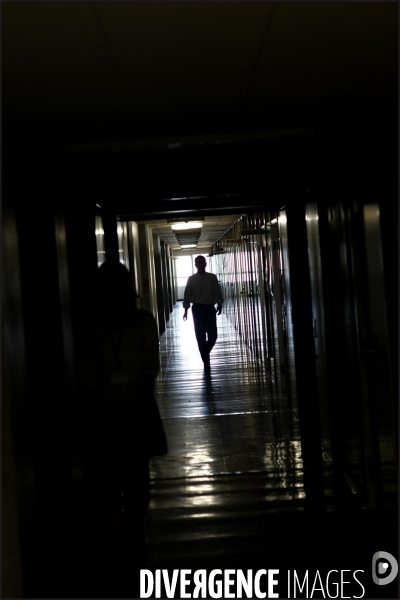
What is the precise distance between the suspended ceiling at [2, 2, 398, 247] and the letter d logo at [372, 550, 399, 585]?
8.22 feet

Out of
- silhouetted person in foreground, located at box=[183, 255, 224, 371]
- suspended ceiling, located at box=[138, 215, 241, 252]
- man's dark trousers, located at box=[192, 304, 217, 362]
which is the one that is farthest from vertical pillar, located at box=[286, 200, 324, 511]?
suspended ceiling, located at box=[138, 215, 241, 252]

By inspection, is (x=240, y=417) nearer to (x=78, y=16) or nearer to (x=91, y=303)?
(x=91, y=303)

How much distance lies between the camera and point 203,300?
10.9m

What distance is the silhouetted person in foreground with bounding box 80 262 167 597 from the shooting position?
3984mm

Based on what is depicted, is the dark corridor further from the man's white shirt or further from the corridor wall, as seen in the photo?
the man's white shirt

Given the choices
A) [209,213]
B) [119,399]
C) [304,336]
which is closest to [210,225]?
[209,213]

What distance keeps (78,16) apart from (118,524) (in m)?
2.93

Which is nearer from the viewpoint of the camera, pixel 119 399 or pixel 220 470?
pixel 119 399

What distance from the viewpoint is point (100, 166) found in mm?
4934

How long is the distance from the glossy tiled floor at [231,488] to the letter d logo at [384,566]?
0.86 feet

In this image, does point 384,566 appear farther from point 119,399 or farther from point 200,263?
point 200,263

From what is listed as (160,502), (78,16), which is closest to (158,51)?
(78,16)

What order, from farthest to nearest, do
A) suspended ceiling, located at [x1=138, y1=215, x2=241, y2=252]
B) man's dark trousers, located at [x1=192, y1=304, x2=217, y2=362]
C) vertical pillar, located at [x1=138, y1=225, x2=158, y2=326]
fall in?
suspended ceiling, located at [x1=138, y1=215, x2=241, y2=252], vertical pillar, located at [x1=138, y1=225, x2=158, y2=326], man's dark trousers, located at [x1=192, y1=304, x2=217, y2=362]

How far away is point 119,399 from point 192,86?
1.79 metres
